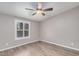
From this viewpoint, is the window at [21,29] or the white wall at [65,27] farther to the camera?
the white wall at [65,27]

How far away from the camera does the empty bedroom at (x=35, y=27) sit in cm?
117

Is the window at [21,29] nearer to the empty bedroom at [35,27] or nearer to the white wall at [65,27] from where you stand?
the empty bedroom at [35,27]

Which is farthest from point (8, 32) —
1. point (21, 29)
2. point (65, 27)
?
point (65, 27)

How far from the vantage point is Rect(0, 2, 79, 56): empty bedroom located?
1175 millimetres

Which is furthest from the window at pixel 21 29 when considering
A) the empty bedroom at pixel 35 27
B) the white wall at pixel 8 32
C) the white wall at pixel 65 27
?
the white wall at pixel 65 27

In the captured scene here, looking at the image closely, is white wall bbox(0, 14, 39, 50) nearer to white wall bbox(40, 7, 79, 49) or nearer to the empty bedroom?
the empty bedroom

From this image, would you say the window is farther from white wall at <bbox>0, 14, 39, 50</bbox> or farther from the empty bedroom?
white wall at <bbox>0, 14, 39, 50</bbox>

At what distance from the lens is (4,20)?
1.54 meters

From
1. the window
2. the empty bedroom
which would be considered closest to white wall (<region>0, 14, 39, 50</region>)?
the empty bedroom

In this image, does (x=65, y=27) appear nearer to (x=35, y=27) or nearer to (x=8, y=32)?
(x=35, y=27)

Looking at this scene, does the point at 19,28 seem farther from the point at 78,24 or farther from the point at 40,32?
the point at 78,24

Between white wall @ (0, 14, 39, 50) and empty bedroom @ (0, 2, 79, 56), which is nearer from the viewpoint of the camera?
empty bedroom @ (0, 2, 79, 56)

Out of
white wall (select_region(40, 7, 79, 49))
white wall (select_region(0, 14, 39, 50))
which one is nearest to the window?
white wall (select_region(0, 14, 39, 50))

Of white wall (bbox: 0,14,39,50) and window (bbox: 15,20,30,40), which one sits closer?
window (bbox: 15,20,30,40)
